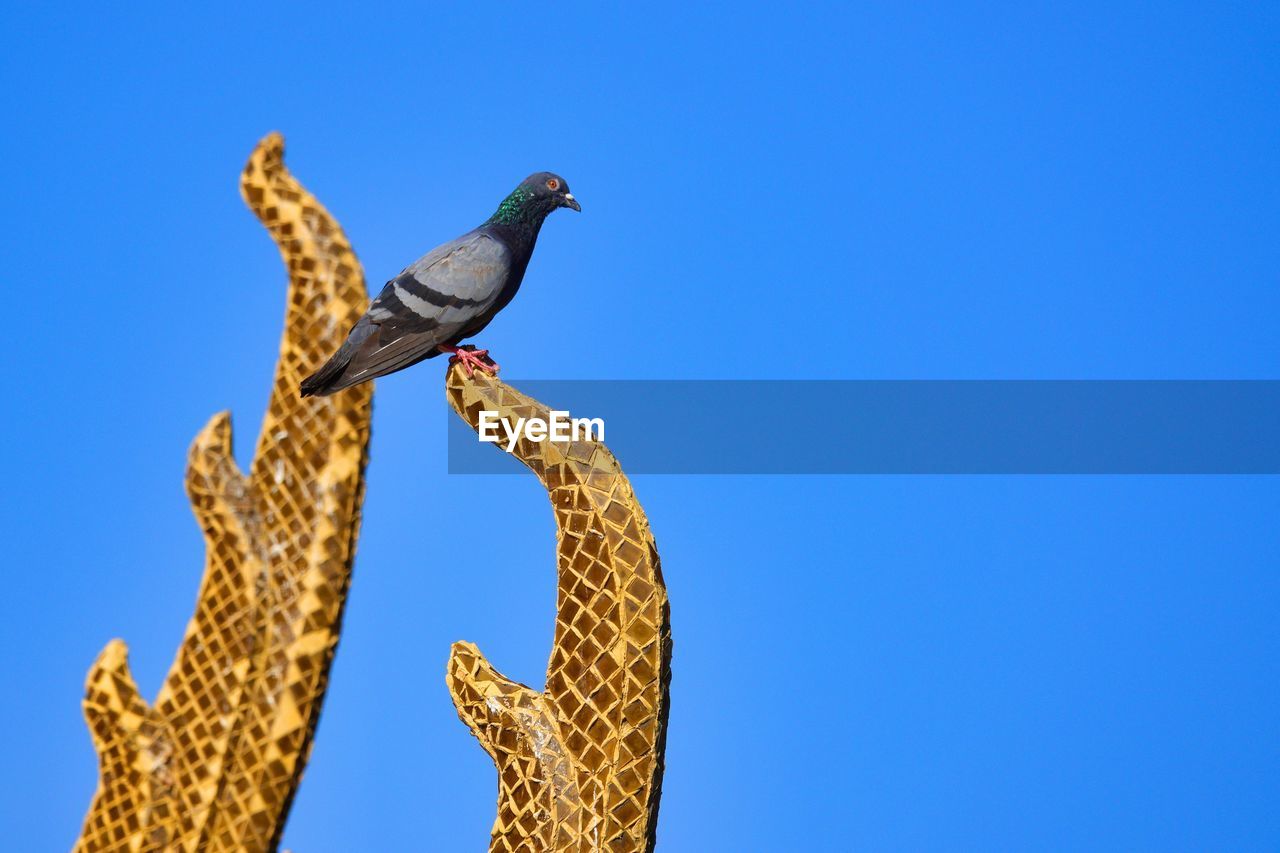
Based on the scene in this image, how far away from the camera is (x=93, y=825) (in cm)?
628

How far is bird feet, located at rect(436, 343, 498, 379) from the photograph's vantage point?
18.1 feet

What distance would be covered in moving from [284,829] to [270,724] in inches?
16.4

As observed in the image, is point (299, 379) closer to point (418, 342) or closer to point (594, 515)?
point (418, 342)

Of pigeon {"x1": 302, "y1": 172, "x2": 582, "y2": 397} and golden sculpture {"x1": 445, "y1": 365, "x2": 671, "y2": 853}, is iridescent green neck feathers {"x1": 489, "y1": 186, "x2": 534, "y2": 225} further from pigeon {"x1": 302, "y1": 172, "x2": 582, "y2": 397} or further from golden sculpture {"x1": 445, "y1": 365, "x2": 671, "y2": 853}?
golden sculpture {"x1": 445, "y1": 365, "x2": 671, "y2": 853}

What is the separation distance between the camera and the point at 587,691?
517cm

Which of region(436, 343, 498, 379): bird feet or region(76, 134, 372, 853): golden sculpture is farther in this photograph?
region(76, 134, 372, 853): golden sculpture

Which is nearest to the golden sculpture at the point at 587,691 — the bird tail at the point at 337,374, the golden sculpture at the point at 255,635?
the bird tail at the point at 337,374

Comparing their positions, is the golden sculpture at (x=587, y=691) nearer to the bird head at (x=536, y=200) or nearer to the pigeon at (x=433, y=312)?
the pigeon at (x=433, y=312)

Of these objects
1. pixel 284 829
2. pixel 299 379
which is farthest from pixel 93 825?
pixel 299 379

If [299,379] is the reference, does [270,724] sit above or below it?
below

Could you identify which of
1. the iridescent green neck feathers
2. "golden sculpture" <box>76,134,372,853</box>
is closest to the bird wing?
the iridescent green neck feathers

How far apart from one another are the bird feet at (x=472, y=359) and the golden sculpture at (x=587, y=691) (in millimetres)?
133

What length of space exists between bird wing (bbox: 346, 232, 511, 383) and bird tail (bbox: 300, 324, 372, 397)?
13mm

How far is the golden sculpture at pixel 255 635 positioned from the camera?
6207 millimetres
